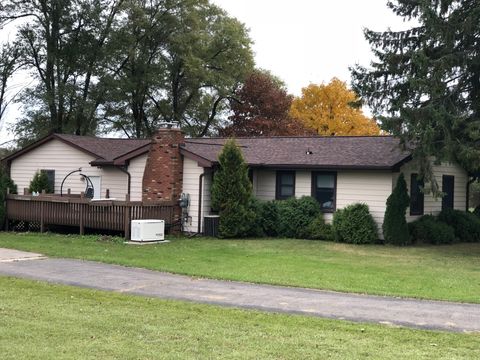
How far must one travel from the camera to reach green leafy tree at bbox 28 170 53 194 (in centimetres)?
2528

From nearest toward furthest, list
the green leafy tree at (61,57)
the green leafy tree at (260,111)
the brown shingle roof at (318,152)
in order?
the brown shingle roof at (318,152)
the green leafy tree at (61,57)
the green leafy tree at (260,111)

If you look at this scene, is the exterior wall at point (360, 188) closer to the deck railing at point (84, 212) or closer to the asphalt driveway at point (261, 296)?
the deck railing at point (84, 212)

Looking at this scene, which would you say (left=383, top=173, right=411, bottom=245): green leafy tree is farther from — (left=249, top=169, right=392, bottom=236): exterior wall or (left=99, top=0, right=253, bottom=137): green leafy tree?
(left=99, top=0, right=253, bottom=137): green leafy tree

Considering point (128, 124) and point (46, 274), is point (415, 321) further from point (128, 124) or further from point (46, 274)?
point (128, 124)

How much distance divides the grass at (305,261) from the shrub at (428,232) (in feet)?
2.35

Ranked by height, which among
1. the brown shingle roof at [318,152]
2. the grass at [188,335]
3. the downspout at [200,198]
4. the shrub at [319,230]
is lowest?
the grass at [188,335]

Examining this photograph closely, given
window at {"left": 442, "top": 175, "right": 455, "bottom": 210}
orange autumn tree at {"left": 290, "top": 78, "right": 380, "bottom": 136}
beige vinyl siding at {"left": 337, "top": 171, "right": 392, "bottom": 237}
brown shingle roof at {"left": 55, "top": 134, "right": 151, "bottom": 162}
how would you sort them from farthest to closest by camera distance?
orange autumn tree at {"left": 290, "top": 78, "right": 380, "bottom": 136}, brown shingle roof at {"left": 55, "top": 134, "right": 151, "bottom": 162}, window at {"left": 442, "top": 175, "right": 455, "bottom": 210}, beige vinyl siding at {"left": 337, "top": 171, "right": 392, "bottom": 237}

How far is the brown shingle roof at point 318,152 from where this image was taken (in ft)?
66.5

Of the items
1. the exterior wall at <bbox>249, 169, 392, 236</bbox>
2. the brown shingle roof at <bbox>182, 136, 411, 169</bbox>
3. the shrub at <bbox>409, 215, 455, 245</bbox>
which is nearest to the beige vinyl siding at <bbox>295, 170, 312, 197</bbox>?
the exterior wall at <bbox>249, 169, 392, 236</bbox>

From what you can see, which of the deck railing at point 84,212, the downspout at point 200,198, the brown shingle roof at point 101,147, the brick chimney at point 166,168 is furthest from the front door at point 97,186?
the downspout at point 200,198

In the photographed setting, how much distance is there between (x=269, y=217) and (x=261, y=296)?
436 inches

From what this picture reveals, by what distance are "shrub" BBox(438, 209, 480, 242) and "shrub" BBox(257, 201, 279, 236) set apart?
615 centimetres

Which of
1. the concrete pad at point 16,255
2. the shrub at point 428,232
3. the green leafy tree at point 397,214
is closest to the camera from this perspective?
the concrete pad at point 16,255

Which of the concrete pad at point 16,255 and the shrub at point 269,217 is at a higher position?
the shrub at point 269,217
